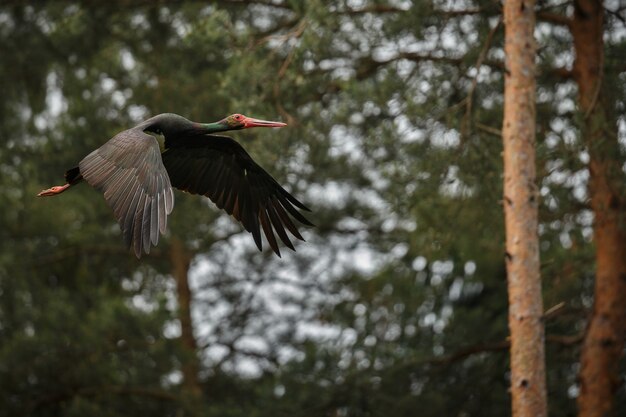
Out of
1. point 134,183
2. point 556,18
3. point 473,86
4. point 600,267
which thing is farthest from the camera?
point 556,18

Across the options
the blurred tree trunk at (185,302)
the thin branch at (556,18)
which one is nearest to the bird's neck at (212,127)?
the thin branch at (556,18)

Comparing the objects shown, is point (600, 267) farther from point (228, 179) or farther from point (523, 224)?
point (228, 179)

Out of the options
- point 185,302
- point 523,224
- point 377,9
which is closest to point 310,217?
point 185,302

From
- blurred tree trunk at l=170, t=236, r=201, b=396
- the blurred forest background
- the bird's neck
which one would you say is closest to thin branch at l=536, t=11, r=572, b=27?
the blurred forest background

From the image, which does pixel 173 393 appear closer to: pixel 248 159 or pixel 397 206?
pixel 397 206

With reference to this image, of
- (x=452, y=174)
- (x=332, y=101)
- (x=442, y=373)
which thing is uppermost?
(x=332, y=101)

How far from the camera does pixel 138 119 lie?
13.4m

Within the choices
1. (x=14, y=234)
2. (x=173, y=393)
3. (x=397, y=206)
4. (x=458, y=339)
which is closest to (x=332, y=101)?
(x=397, y=206)

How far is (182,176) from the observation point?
8875mm

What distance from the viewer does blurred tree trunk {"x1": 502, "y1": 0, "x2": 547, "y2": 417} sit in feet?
28.7

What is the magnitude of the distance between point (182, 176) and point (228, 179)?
307 mm

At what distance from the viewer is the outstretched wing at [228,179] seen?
28.3 ft

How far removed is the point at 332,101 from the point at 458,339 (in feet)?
8.40

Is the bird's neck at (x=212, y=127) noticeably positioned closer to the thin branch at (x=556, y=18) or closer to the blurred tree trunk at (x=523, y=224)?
the blurred tree trunk at (x=523, y=224)
